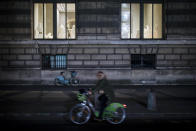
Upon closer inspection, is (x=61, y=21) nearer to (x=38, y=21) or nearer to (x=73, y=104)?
(x=38, y=21)

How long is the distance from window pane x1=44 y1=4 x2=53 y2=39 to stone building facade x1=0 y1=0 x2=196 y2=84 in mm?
780

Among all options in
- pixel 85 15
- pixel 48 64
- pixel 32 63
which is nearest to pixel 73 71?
pixel 48 64

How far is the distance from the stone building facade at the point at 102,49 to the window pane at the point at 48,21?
780 mm

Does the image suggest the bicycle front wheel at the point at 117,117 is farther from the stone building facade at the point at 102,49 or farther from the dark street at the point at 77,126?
the stone building facade at the point at 102,49

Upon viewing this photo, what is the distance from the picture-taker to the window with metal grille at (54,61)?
16.4 meters

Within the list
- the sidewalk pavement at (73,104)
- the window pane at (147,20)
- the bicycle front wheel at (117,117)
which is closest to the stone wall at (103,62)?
the window pane at (147,20)

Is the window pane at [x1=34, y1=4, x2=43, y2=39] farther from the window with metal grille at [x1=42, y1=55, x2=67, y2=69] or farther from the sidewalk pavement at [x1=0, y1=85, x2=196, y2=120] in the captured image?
the sidewalk pavement at [x1=0, y1=85, x2=196, y2=120]

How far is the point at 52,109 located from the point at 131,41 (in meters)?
9.12

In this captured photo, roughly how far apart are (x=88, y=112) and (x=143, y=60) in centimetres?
1024

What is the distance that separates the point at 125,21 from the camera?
16891 mm

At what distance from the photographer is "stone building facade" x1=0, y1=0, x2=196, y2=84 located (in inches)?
628

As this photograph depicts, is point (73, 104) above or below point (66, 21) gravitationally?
below

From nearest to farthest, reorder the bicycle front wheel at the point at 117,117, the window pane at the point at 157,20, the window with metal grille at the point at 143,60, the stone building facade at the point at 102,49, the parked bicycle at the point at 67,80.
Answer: the bicycle front wheel at the point at 117,117
the parked bicycle at the point at 67,80
the stone building facade at the point at 102,49
the window with metal grille at the point at 143,60
the window pane at the point at 157,20

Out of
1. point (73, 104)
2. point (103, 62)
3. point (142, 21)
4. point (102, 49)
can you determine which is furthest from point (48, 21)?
point (73, 104)
